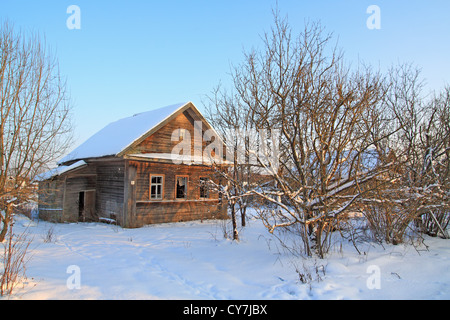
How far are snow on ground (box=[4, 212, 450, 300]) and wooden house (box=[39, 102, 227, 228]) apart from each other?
15.2ft

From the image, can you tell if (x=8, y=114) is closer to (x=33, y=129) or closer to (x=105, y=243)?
(x=33, y=129)

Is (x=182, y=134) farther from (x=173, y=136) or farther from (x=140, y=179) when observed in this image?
(x=140, y=179)

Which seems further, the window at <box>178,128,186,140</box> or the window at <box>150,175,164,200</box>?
the window at <box>178,128,186,140</box>

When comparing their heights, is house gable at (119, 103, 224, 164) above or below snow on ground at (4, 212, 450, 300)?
above

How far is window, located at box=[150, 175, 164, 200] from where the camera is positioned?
13016 mm

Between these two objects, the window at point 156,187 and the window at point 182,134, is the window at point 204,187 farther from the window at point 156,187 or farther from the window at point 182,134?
the window at point 182,134

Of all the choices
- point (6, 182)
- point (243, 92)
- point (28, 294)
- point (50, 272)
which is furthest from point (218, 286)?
point (6, 182)

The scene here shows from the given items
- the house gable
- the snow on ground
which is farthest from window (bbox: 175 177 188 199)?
the snow on ground

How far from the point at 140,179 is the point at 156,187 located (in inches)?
38.4

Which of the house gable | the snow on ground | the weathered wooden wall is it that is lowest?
the snow on ground

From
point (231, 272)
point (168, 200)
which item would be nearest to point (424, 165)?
point (231, 272)

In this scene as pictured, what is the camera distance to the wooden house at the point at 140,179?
1219cm

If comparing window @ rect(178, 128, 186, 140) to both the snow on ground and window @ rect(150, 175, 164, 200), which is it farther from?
the snow on ground

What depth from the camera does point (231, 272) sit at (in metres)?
5.53
